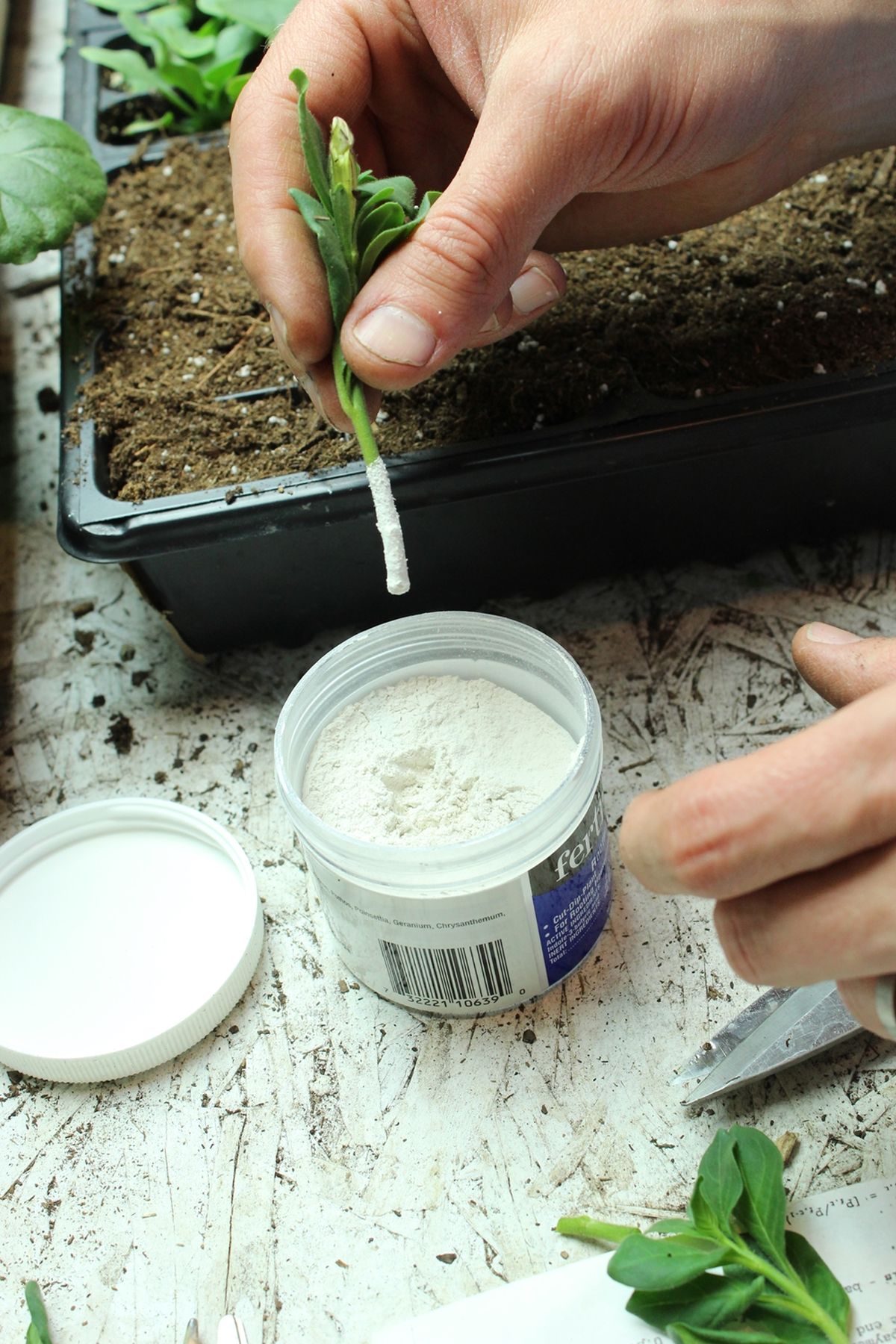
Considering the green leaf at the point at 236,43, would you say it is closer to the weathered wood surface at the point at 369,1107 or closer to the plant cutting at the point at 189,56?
the plant cutting at the point at 189,56

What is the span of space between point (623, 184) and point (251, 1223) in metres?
0.69

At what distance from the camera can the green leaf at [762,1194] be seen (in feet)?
1.94

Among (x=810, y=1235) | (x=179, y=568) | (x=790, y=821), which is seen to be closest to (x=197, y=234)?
(x=179, y=568)

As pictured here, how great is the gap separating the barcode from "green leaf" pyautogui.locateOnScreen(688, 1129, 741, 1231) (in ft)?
0.52

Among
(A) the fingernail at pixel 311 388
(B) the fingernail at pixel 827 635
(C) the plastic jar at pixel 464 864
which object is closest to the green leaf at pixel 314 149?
(A) the fingernail at pixel 311 388

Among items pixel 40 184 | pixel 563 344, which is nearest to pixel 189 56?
pixel 40 184

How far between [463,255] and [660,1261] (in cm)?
55

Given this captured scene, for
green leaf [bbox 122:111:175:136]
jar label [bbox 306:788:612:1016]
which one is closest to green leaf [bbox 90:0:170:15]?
green leaf [bbox 122:111:175:136]

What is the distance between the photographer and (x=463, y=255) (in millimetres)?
618

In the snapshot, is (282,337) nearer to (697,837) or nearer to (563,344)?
(563,344)

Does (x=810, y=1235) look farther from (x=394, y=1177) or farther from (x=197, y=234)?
(x=197, y=234)

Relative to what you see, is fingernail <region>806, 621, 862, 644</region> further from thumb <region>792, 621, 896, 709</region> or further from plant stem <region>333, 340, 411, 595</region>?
plant stem <region>333, 340, 411, 595</region>

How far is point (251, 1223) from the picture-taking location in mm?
667

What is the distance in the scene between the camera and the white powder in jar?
69cm
